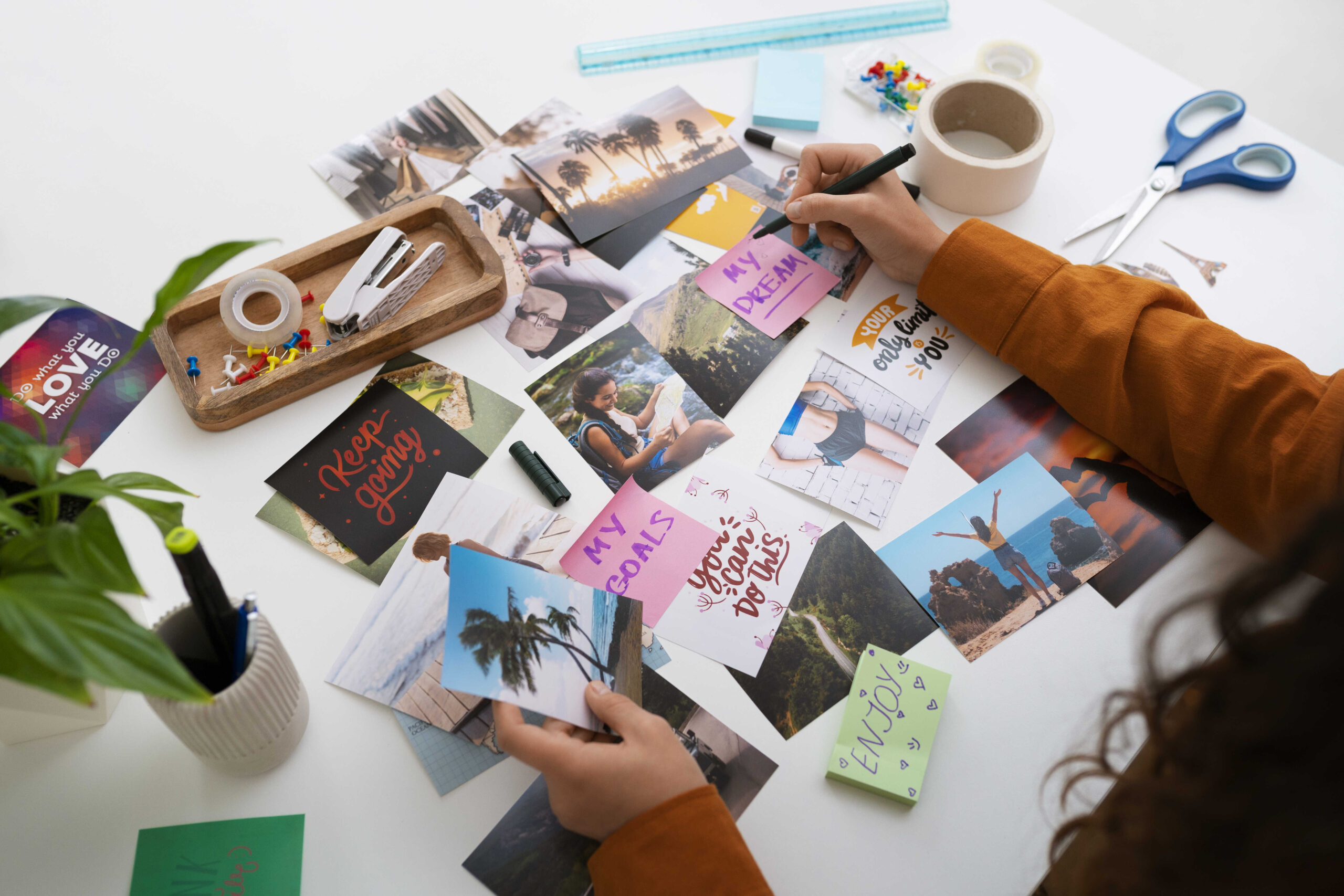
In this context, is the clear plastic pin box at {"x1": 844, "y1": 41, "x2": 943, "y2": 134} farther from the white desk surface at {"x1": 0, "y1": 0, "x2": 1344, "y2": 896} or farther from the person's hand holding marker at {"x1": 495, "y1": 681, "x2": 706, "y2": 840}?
the person's hand holding marker at {"x1": 495, "y1": 681, "x2": 706, "y2": 840}

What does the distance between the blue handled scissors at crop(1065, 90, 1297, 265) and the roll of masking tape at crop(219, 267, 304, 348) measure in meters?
0.88

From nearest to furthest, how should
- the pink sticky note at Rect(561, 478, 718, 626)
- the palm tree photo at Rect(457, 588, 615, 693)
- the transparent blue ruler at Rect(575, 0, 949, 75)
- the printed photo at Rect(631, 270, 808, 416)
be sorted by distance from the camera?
the palm tree photo at Rect(457, 588, 615, 693), the pink sticky note at Rect(561, 478, 718, 626), the printed photo at Rect(631, 270, 808, 416), the transparent blue ruler at Rect(575, 0, 949, 75)

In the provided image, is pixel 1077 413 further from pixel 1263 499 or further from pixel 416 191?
pixel 416 191

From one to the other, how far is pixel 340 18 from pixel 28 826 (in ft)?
3.25

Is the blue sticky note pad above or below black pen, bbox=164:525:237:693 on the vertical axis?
above

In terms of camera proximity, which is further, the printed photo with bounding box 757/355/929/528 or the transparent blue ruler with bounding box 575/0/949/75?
the transparent blue ruler with bounding box 575/0/949/75

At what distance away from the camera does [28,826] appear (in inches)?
25.5

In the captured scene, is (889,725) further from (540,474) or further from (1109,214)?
(1109,214)

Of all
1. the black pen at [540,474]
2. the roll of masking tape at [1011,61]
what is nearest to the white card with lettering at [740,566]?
the black pen at [540,474]

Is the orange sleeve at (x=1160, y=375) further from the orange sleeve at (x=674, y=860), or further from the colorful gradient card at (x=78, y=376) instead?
the colorful gradient card at (x=78, y=376)

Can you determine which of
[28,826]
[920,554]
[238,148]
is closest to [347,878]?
[28,826]

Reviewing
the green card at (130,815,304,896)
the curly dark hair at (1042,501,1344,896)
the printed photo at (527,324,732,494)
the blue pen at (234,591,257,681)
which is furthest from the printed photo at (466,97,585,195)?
the curly dark hair at (1042,501,1344,896)

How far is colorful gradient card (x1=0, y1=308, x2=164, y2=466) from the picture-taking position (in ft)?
2.68

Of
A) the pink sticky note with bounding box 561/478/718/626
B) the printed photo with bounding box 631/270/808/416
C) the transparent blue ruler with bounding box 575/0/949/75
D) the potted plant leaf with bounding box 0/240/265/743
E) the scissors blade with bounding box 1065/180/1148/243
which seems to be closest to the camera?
the potted plant leaf with bounding box 0/240/265/743
